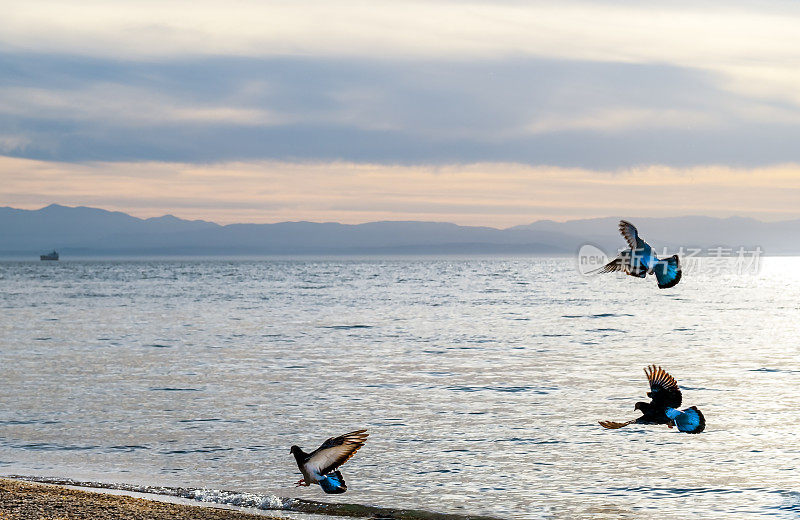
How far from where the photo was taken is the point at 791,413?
63.2 ft

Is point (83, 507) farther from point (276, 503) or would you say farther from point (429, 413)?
point (429, 413)

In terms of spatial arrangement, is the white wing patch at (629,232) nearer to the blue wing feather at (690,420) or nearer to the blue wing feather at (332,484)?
the blue wing feather at (690,420)

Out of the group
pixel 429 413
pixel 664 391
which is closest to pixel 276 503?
pixel 664 391

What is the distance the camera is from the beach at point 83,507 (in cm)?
1034

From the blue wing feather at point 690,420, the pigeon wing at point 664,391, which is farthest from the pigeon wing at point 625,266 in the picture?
the pigeon wing at point 664,391

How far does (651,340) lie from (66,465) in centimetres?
3077

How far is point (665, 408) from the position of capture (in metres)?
7.02

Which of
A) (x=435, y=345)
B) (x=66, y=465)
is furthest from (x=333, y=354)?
(x=66, y=465)

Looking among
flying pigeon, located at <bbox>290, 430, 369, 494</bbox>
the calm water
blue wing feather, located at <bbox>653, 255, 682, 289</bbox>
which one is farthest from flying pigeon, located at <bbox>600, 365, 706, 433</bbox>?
the calm water

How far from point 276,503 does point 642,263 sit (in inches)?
320

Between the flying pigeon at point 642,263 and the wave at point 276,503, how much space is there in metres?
6.82

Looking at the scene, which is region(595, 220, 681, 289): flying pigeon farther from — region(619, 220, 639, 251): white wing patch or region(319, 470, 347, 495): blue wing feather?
region(319, 470, 347, 495): blue wing feather

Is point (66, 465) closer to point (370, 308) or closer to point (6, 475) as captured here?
point (6, 475)

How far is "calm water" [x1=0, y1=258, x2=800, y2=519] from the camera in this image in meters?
13.0
